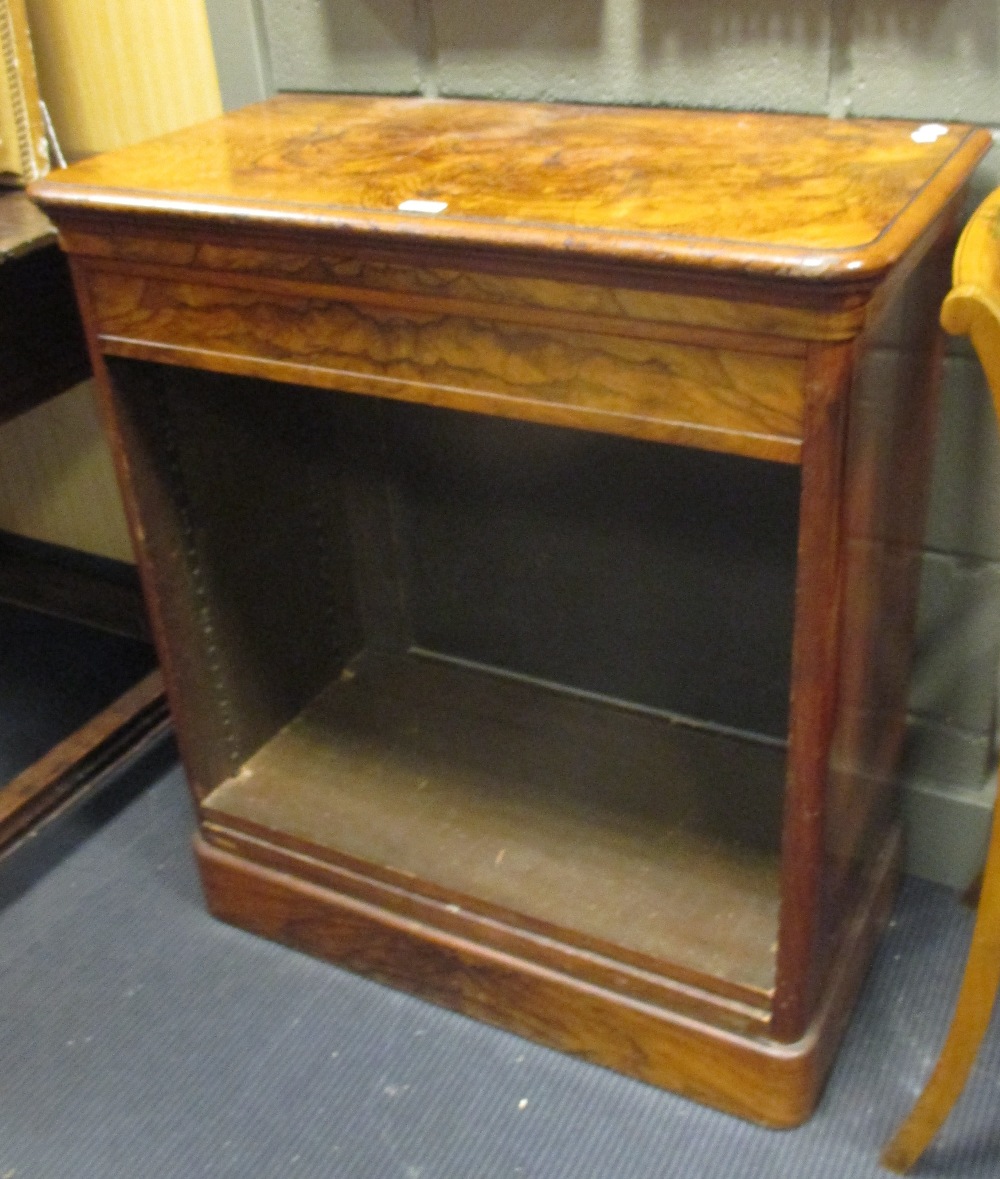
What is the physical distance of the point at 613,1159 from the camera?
4.15 ft

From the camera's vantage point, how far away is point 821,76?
48.3 inches

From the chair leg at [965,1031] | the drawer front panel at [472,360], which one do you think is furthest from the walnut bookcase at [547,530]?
the chair leg at [965,1031]

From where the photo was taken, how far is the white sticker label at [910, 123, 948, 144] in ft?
3.71

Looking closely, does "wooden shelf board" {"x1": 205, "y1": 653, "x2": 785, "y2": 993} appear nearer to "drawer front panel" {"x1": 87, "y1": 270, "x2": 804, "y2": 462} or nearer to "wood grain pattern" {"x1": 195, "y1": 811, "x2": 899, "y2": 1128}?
"wood grain pattern" {"x1": 195, "y1": 811, "x2": 899, "y2": 1128}

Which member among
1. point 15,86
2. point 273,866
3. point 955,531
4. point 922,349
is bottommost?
point 273,866

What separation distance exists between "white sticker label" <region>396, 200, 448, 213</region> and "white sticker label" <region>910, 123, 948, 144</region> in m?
0.44

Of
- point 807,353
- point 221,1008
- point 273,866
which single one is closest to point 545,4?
point 807,353

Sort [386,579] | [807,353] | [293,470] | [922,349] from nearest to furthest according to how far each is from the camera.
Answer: [807,353], [922,349], [293,470], [386,579]

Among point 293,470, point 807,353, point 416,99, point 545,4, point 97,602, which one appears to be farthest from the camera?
point 97,602

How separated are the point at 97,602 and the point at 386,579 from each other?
652 millimetres

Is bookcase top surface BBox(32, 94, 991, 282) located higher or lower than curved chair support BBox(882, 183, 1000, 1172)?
higher

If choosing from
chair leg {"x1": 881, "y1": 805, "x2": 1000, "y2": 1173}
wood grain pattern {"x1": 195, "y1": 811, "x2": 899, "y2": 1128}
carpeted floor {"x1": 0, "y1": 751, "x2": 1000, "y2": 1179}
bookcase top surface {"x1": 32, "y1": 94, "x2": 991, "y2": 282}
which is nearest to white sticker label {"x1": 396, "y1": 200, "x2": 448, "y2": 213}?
bookcase top surface {"x1": 32, "y1": 94, "x2": 991, "y2": 282}

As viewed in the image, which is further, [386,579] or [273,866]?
[386,579]

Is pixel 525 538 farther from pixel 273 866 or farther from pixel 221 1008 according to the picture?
pixel 221 1008
